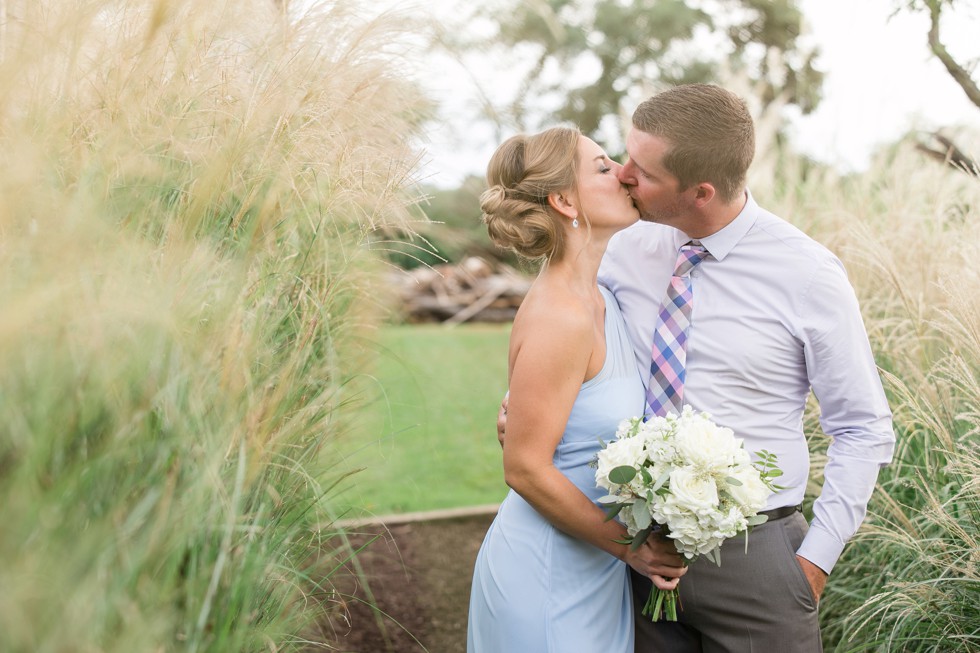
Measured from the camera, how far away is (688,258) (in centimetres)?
287

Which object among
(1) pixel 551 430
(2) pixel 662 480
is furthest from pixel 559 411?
(2) pixel 662 480

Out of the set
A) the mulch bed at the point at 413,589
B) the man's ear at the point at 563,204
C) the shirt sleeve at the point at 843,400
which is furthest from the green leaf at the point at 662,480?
the mulch bed at the point at 413,589

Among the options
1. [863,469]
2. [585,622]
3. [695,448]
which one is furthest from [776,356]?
[585,622]

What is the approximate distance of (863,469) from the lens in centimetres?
258

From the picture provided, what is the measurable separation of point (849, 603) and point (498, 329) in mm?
12560

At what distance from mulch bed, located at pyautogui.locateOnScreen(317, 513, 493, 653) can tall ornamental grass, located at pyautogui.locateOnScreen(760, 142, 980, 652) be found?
1.93 metres

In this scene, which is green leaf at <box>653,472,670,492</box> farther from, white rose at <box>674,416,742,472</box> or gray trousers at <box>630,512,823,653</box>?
gray trousers at <box>630,512,823,653</box>

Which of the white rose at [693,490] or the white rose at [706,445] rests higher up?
the white rose at [706,445]

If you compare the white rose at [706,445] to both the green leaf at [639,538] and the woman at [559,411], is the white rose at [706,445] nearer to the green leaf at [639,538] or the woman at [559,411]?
the green leaf at [639,538]

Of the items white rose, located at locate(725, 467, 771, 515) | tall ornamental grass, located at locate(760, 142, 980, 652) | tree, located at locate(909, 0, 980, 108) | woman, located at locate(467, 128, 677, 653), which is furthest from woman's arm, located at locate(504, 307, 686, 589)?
tree, located at locate(909, 0, 980, 108)

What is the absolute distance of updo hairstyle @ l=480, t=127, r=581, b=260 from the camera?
108 inches

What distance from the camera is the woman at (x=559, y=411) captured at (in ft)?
8.13

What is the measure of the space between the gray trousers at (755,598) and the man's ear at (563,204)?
1199mm

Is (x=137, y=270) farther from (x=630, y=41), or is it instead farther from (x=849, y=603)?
(x=630, y=41)
